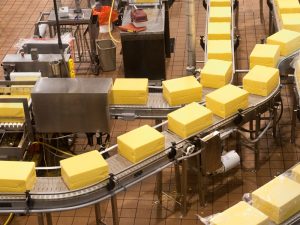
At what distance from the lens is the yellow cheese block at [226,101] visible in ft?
24.2

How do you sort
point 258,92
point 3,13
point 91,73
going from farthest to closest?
point 3,13 < point 91,73 < point 258,92

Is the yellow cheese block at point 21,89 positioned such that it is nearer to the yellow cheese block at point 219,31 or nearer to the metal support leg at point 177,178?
the metal support leg at point 177,178

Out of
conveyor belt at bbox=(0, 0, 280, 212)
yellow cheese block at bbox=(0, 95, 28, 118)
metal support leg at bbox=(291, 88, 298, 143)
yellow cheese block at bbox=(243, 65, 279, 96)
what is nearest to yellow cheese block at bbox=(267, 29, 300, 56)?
metal support leg at bbox=(291, 88, 298, 143)

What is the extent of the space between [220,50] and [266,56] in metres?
0.71

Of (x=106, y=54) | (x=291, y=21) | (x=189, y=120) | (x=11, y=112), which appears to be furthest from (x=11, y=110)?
(x=291, y=21)

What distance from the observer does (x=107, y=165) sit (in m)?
6.47

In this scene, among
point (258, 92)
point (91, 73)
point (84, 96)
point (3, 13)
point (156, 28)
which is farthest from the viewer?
point (3, 13)

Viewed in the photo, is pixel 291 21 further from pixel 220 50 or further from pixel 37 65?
pixel 37 65

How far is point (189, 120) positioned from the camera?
23.2 feet

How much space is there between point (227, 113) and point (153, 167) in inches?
48.7

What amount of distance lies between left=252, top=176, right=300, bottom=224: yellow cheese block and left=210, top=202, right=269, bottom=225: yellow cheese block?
15 centimetres

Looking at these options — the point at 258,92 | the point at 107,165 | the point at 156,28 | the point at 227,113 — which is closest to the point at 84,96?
the point at 107,165

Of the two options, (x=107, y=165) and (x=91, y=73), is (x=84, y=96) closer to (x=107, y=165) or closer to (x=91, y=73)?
(x=107, y=165)

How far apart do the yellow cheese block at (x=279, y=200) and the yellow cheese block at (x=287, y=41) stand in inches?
109
